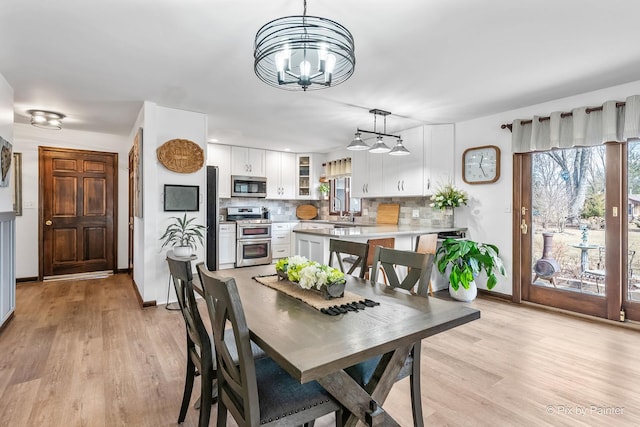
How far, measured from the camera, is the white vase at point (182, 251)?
3703 mm

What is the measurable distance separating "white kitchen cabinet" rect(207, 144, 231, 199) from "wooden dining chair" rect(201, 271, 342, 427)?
16.3 feet

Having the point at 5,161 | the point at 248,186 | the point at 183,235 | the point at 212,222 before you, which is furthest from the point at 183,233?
the point at 248,186

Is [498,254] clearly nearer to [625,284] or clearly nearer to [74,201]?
[625,284]

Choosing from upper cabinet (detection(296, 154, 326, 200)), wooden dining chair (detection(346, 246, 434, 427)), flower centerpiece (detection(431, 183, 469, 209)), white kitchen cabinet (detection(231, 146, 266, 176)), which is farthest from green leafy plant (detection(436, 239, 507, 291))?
white kitchen cabinet (detection(231, 146, 266, 176))

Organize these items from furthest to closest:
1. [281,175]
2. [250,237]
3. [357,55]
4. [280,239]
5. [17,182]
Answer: [281,175] → [280,239] → [250,237] → [17,182] → [357,55]

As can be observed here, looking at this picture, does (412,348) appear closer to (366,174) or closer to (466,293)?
(466,293)

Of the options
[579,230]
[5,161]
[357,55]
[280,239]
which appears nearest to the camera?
[357,55]

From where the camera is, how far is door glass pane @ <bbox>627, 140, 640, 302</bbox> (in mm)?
3170

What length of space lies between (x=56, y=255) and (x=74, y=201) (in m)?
0.88

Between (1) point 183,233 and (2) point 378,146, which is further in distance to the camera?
(1) point 183,233

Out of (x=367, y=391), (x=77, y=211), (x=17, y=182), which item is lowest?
(x=367, y=391)

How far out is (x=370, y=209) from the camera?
6141 mm

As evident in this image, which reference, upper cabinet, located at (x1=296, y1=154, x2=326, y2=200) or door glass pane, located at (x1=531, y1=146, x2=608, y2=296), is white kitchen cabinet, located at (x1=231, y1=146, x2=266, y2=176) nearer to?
upper cabinet, located at (x1=296, y1=154, x2=326, y2=200)

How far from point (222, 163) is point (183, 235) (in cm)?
247
